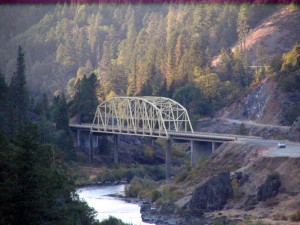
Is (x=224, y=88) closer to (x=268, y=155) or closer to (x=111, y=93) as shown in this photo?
(x=111, y=93)

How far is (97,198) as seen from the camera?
279 ft

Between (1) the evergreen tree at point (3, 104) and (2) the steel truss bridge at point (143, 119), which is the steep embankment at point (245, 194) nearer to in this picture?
(2) the steel truss bridge at point (143, 119)

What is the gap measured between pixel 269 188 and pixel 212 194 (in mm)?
4941

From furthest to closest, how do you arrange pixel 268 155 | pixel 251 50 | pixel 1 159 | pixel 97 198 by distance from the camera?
pixel 251 50, pixel 97 198, pixel 268 155, pixel 1 159

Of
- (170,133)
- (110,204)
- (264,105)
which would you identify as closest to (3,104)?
(170,133)

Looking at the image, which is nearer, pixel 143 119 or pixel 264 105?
pixel 143 119

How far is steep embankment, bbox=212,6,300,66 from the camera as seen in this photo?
14012cm

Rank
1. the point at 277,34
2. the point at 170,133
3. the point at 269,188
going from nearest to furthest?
the point at 269,188, the point at 170,133, the point at 277,34

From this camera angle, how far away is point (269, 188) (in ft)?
230

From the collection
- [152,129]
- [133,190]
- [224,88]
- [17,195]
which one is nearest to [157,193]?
[133,190]

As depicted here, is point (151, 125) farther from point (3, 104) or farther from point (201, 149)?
point (3, 104)

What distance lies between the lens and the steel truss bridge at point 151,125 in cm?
9588

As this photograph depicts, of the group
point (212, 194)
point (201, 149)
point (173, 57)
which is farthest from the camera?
point (173, 57)

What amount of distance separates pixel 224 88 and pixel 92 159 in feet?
79.9
